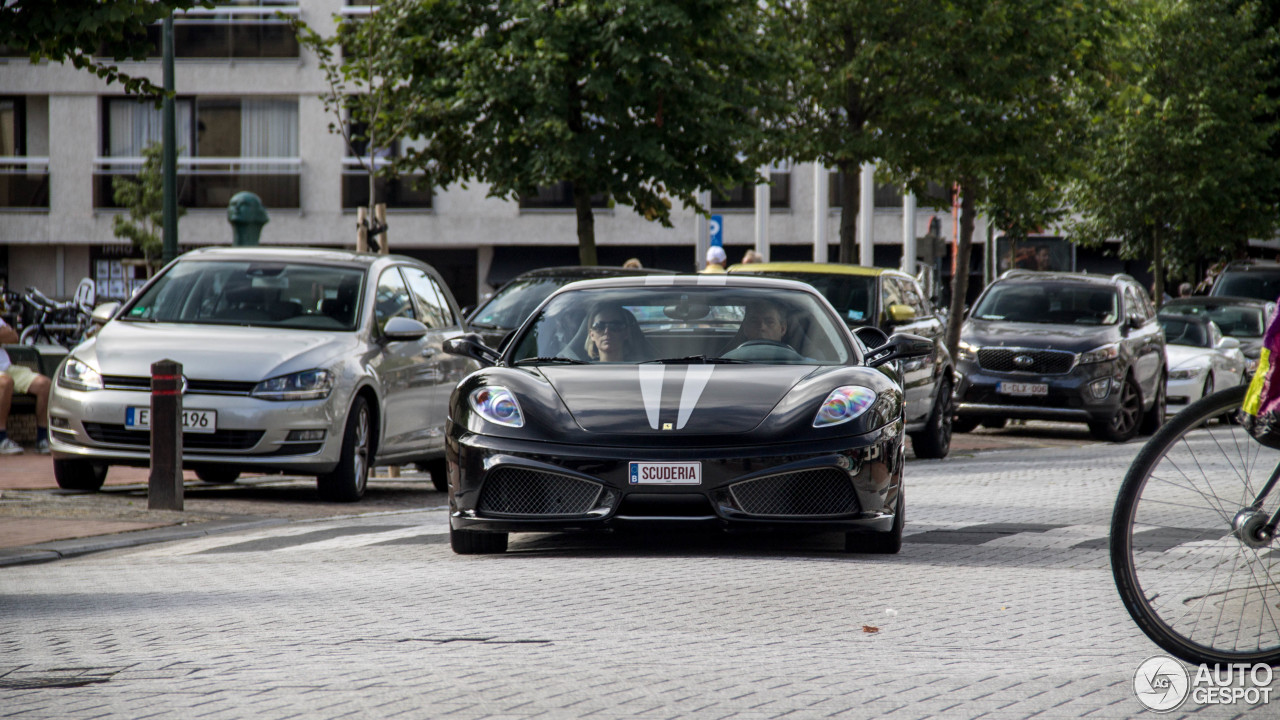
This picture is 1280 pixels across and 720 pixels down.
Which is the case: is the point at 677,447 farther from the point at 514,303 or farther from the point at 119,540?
the point at 514,303

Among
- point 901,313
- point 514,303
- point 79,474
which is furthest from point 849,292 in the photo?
point 79,474

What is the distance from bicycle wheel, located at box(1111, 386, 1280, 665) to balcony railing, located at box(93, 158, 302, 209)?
136 ft

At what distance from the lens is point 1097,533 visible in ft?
31.5

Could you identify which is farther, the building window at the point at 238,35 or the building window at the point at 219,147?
the building window at the point at 219,147

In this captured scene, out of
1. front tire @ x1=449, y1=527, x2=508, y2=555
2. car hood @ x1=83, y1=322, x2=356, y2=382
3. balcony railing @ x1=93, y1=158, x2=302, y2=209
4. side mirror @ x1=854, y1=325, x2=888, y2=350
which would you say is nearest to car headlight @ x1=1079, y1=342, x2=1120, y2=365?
side mirror @ x1=854, y1=325, x2=888, y2=350

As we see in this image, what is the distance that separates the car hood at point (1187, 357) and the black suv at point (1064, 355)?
8.73 ft

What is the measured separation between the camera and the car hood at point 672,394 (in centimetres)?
775

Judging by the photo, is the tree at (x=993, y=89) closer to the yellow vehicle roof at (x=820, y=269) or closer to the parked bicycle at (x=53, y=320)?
the yellow vehicle roof at (x=820, y=269)

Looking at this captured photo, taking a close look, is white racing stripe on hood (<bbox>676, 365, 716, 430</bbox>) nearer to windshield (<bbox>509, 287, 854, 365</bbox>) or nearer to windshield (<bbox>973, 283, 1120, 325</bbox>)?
windshield (<bbox>509, 287, 854, 365</bbox>)

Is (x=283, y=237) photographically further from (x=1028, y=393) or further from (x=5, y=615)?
(x=5, y=615)

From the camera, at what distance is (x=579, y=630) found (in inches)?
235

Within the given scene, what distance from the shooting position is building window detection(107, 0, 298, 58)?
44250mm

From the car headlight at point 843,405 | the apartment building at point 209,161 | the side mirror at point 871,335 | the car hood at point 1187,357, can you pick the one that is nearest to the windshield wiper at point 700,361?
the car headlight at point 843,405

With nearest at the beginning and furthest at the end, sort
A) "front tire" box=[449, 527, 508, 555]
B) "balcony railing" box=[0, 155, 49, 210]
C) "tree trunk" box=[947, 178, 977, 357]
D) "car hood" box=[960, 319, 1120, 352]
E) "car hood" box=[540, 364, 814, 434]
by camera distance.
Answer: "car hood" box=[540, 364, 814, 434] < "front tire" box=[449, 527, 508, 555] < "car hood" box=[960, 319, 1120, 352] < "tree trunk" box=[947, 178, 977, 357] < "balcony railing" box=[0, 155, 49, 210]
